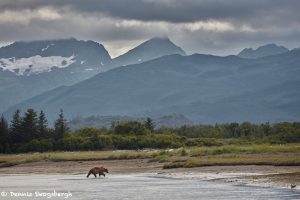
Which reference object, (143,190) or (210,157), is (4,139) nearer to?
(210,157)

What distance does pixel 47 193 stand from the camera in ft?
155

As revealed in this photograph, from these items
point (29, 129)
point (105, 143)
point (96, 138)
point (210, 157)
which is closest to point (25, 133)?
point (29, 129)

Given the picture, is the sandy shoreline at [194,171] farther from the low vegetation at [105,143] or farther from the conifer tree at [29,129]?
the conifer tree at [29,129]

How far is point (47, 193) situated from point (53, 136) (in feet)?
339

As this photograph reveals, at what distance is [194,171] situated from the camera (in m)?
66.1

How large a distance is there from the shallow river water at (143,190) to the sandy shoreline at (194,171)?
224cm

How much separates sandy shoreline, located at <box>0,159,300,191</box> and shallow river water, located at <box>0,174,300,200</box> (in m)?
2.24

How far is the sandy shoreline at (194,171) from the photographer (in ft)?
170

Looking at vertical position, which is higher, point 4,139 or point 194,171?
point 4,139

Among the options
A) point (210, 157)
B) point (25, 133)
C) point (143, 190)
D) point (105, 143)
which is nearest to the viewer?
point (143, 190)

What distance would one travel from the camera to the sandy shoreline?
170 feet

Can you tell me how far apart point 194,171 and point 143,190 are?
18.9m

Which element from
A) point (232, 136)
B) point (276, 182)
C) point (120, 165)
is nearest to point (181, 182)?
point (276, 182)

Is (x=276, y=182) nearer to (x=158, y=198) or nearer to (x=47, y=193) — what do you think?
(x=158, y=198)
